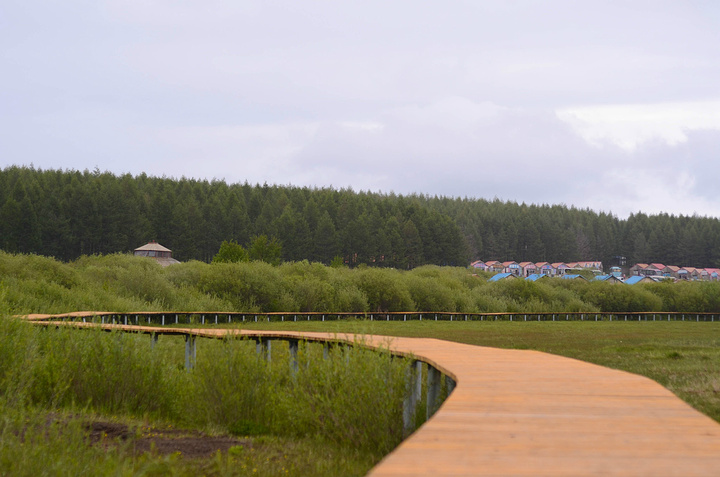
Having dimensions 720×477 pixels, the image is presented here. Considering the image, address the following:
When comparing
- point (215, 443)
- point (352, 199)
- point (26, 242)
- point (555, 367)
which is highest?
point (352, 199)

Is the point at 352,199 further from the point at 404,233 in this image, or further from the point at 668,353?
the point at 668,353

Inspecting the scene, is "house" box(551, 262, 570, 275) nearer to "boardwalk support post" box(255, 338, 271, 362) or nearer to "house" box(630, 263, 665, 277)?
"house" box(630, 263, 665, 277)

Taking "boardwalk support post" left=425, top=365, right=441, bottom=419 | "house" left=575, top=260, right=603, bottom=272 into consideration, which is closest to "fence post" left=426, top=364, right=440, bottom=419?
"boardwalk support post" left=425, top=365, right=441, bottom=419

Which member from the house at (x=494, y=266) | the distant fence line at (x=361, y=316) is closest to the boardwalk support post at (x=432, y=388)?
the distant fence line at (x=361, y=316)

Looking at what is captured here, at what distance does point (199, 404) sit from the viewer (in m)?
9.33

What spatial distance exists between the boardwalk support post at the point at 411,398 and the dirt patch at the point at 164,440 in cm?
182

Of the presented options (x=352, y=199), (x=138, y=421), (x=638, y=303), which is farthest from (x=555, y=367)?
(x=352, y=199)

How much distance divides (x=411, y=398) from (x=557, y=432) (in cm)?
359

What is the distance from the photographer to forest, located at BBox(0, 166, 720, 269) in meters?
78.4

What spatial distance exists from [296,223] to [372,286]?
50.3 m

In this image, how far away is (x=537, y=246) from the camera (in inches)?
5330

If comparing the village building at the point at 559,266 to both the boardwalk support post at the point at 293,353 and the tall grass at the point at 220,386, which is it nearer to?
the boardwalk support post at the point at 293,353

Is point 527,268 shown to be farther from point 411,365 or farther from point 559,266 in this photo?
point 411,365

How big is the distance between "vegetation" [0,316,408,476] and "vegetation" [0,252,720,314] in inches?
375
